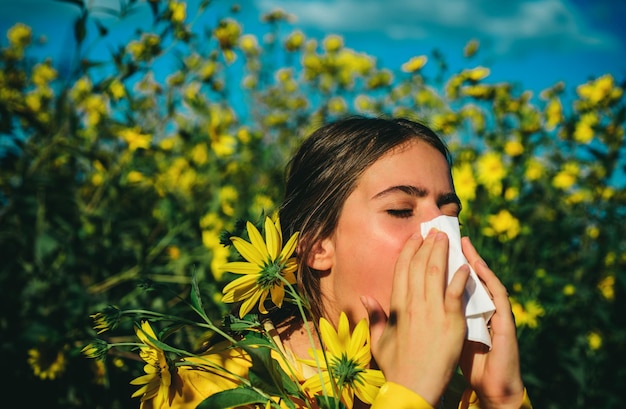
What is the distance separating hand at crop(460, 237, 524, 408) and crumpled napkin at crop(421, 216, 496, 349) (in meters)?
0.07

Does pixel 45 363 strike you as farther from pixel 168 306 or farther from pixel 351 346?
pixel 351 346

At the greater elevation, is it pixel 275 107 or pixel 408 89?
A: pixel 408 89

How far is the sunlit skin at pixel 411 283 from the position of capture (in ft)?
2.67

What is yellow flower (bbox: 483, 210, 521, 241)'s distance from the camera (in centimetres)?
228

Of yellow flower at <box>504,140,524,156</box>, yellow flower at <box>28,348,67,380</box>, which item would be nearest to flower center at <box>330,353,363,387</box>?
yellow flower at <box>28,348,67,380</box>

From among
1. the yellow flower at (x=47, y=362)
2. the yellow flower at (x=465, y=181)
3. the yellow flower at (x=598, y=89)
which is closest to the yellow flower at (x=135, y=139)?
the yellow flower at (x=47, y=362)

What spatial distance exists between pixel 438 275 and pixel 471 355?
31 centimetres

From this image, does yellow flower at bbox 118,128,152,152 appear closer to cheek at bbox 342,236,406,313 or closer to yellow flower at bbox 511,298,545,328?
cheek at bbox 342,236,406,313

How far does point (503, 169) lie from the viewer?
2922 millimetres

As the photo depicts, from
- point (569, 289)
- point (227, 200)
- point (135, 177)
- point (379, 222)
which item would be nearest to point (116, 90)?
point (135, 177)

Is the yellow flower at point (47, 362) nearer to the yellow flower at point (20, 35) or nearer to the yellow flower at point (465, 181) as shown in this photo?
the yellow flower at point (465, 181)

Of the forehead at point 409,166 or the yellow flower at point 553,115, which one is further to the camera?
the yellow flower at point 553,115

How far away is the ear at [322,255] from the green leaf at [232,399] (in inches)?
20.7

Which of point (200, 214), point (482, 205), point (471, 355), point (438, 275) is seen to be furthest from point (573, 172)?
point (438, 275)
